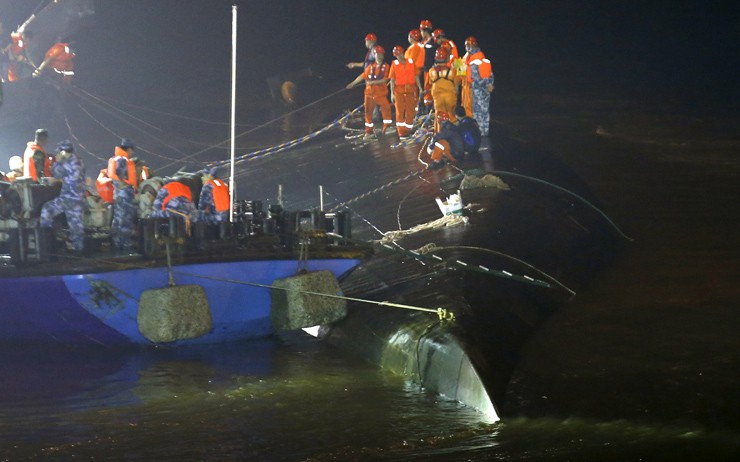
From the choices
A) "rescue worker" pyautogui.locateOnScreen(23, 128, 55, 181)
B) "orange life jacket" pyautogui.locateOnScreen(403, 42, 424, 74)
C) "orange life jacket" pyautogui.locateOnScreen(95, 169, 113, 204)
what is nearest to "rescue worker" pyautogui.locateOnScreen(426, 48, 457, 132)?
"orange life jacket" pyautogui.locateOnScreen(403, 42, 424, 74)

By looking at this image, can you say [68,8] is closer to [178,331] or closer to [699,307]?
[178,331]

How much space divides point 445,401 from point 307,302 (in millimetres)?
2262

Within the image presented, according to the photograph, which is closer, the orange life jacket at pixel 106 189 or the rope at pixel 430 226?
the orange life jacket at pixel 106 189

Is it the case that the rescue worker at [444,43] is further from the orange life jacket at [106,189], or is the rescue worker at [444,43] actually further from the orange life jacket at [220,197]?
the orange life jacket at [220,197]

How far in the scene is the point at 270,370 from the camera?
977cm

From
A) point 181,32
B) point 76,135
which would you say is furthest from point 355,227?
point 181,32

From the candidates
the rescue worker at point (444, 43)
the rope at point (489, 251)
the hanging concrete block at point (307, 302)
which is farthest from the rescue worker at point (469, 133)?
the hanging concrete block at point (307, 302)

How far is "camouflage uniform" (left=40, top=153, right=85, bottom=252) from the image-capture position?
10953 mm

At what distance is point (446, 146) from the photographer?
1591cm

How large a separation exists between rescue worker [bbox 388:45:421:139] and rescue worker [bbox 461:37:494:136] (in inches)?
32.9

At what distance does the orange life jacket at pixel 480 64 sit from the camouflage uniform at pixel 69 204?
7.59m

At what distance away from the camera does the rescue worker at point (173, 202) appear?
10.8 metres

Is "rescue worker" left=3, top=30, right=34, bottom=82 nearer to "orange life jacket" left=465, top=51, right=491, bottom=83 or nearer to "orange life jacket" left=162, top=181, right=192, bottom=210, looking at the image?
"orange life jacket" left=465, top=51, right=491, bottom=83

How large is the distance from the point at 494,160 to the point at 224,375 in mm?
7618
